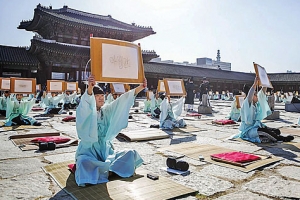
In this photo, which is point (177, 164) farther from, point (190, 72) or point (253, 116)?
point (190, 72)

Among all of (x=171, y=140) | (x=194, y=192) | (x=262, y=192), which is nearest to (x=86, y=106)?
(x=194, y=192)

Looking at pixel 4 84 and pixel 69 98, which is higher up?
pixel 4 84

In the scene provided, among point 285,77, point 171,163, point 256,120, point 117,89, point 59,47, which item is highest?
point 59,47

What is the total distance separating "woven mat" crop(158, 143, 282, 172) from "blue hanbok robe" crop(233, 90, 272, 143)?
4.00ft

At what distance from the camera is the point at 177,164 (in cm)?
359

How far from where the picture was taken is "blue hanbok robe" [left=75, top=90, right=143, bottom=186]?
2.98 m

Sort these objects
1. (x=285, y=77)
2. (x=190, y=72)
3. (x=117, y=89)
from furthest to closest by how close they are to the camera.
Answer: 1. (x=285, y=77)
2. (x=190, y=72)
3. (x=117, y=89)

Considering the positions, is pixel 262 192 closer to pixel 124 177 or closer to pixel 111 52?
pixel 124 177

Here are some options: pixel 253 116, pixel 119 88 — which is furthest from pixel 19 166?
pixel 119 88

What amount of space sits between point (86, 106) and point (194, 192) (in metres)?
1.59

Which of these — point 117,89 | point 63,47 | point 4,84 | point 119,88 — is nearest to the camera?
point 4,84

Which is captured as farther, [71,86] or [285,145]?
[71,86]

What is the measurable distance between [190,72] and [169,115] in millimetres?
27884

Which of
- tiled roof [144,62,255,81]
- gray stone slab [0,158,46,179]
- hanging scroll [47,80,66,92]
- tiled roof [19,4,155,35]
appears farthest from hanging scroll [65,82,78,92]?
tiled roof [144,62,255,81]
